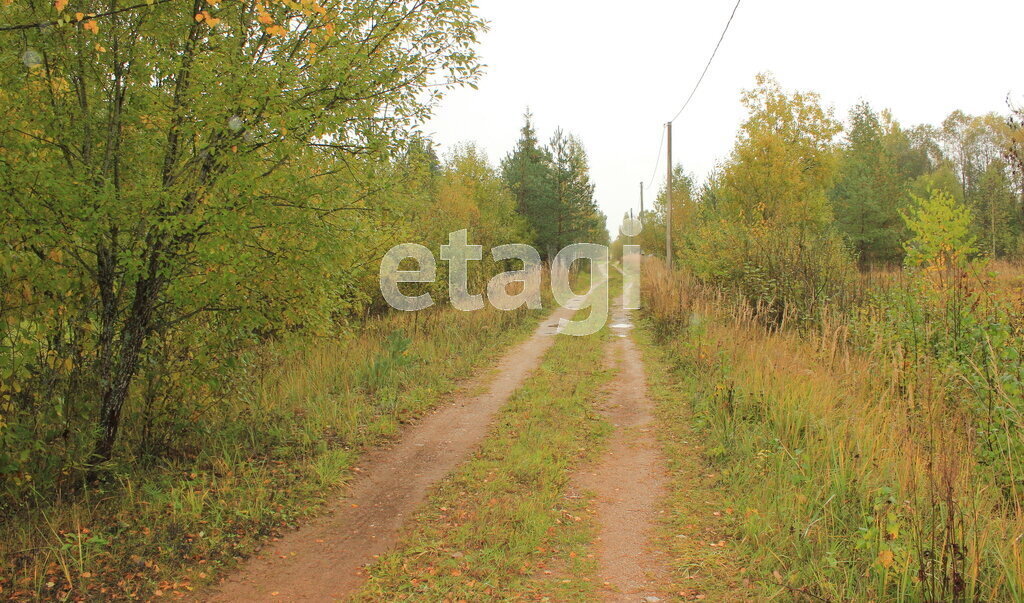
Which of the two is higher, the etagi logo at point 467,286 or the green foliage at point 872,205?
the green foliage at point 872,205

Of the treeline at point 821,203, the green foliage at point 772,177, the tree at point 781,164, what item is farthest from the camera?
the tree at point 781,164

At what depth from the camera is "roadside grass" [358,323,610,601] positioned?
357 centimetres

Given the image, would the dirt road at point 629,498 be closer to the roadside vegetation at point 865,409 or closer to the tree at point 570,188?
the roadside vegetation at point 865,409

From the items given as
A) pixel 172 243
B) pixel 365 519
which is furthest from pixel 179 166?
pixel 365 519

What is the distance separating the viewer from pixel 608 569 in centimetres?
375

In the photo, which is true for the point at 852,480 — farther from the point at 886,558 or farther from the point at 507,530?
the point at 507,530

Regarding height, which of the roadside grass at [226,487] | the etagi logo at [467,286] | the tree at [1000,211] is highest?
the tree at [1000,211]

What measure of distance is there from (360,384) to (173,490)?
11.9 ft

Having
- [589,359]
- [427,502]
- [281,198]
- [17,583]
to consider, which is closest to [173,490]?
[17,583]

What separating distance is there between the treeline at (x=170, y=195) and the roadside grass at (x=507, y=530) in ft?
6.73

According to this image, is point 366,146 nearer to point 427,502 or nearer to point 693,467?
point 427,502

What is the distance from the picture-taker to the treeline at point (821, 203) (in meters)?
9.80

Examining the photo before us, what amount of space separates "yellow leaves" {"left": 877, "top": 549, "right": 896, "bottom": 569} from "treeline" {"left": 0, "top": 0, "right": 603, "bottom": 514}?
13.4ft

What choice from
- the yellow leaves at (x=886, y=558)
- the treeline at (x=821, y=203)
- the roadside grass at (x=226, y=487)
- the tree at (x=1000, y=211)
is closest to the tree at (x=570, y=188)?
the treeline at (x=821, y=203)
